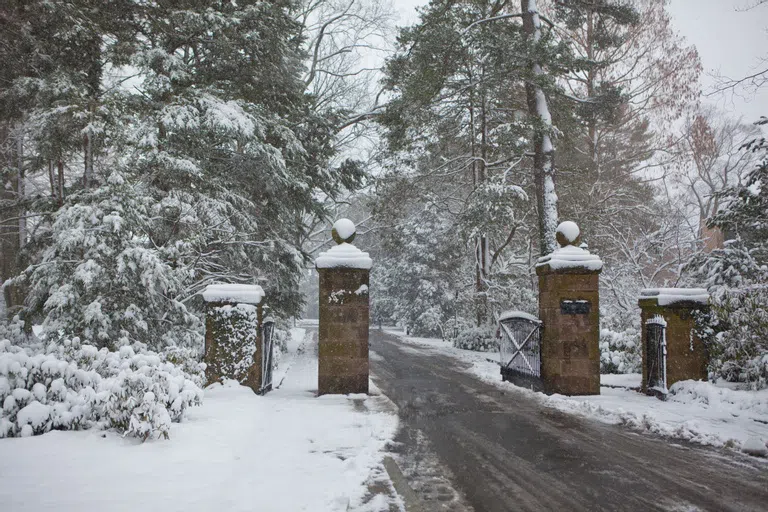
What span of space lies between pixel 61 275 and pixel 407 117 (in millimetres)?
9524

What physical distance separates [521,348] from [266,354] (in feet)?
17.3

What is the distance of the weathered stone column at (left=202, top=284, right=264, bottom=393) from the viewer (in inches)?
306

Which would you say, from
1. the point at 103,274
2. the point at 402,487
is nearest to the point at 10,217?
the point at 103,274

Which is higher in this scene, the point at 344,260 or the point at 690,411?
the point at 344,260

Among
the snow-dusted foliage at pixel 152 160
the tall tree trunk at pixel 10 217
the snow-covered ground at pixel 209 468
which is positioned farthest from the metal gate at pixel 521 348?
the tall tree trunk at pixel 10 217

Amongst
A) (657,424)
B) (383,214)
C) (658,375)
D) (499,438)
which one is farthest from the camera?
(383,214)

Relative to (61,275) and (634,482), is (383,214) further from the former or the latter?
(634,482)

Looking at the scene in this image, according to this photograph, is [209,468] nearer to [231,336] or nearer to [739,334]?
[231,336]

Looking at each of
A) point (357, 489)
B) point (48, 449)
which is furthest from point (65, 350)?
point (357, 489)

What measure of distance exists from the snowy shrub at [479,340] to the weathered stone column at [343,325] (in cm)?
1075

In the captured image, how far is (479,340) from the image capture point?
19.2 metres

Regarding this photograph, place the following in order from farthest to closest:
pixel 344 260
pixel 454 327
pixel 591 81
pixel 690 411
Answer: pixel 454 327 → pixel 591 81 → pixel 344 260 → pixel 690 411

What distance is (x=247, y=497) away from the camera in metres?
3.48

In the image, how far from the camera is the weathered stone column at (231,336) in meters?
7.76
